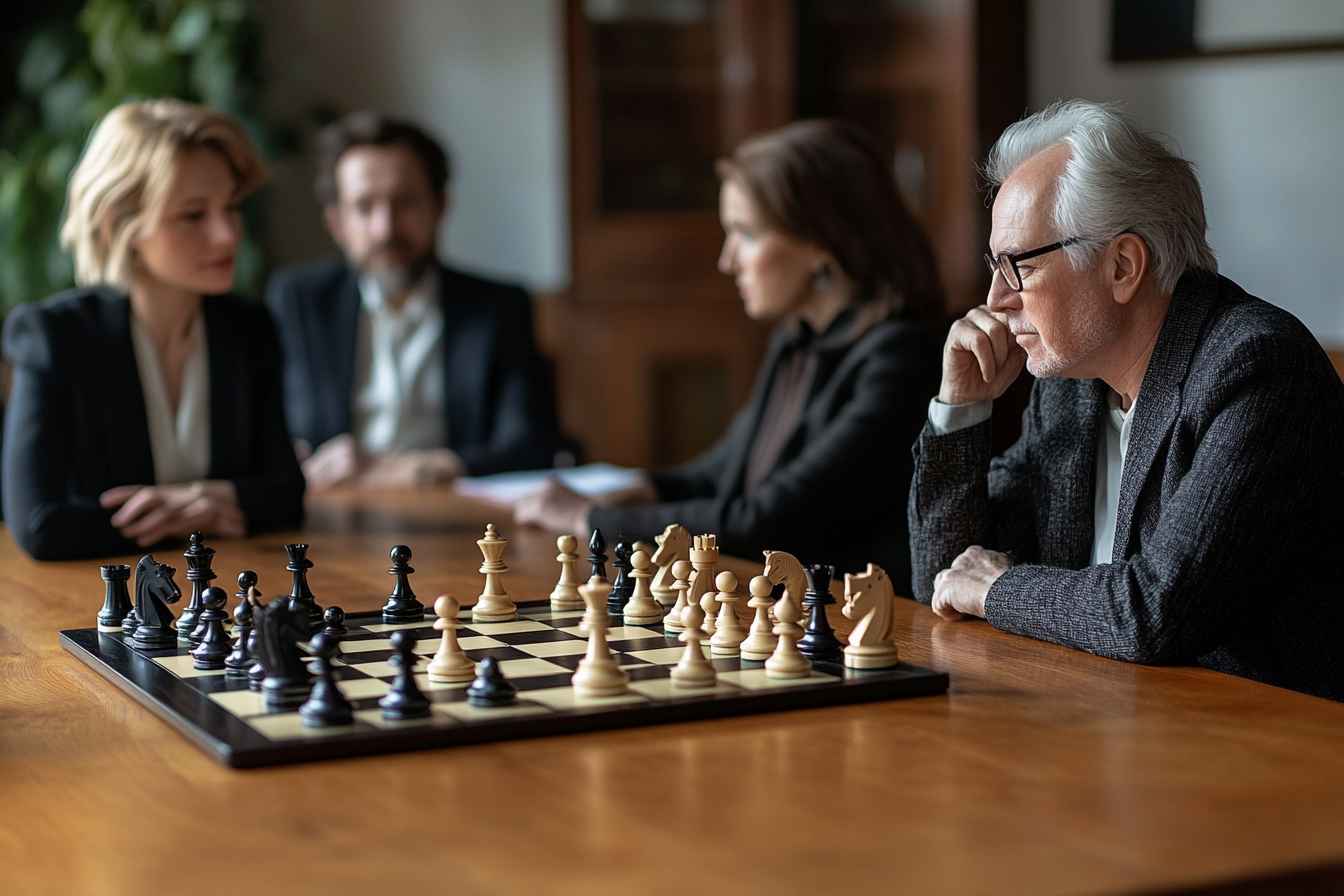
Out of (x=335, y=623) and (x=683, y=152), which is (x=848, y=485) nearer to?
(x=335, y=623)

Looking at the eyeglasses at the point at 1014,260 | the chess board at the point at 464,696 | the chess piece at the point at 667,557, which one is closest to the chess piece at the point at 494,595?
the chess board at the point at 464,696

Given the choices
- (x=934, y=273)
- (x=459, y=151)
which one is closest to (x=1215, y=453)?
(x=934, y=273)

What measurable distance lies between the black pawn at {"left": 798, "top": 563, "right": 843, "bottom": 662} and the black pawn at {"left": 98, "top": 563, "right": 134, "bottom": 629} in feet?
2.65

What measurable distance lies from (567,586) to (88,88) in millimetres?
4232

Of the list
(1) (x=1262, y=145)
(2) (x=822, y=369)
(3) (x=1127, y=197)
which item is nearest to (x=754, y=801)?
(3) (x=1127, y=197)

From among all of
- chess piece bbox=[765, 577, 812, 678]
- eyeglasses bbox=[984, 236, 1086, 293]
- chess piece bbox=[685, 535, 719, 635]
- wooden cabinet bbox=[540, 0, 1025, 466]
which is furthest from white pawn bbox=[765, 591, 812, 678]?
wooden cabinet bbox=[540, 0, 1025, 466]

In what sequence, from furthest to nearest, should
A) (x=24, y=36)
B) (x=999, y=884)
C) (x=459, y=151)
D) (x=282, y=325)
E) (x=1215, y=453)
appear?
1. (x=459, y=151)
2. (x=24, y=36)
3. (x=282, y=325)
4. (x=1215, y=453)
5. (x=999, y=884)

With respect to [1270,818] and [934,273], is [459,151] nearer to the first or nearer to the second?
[934,273]

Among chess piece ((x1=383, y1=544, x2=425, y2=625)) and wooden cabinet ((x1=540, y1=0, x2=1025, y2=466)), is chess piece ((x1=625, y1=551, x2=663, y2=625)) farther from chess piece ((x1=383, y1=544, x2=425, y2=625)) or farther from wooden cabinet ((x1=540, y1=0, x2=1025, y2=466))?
wooden cabinet ((x1=540, y1=0, x2=1025, y2=466))

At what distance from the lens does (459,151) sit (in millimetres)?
6492

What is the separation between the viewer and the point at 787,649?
1.67m

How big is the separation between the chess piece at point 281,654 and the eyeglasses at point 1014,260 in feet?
3.30

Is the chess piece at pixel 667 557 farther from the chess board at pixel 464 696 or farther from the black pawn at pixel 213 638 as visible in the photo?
the black pawn at pixel 213 638

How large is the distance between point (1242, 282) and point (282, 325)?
2929mm
